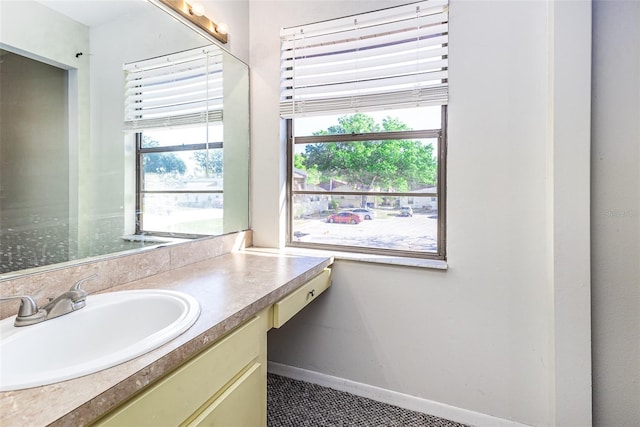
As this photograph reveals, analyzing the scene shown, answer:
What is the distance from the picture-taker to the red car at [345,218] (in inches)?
73.9

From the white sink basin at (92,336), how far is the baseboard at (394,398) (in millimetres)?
1148

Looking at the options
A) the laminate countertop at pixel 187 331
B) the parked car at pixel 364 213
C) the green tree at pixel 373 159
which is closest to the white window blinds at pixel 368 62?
the green tree at pixel 373 159

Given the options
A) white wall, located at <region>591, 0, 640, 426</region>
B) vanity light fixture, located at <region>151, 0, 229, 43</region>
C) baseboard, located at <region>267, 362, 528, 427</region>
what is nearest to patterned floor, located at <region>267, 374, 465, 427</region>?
baseboard, located at <region>267, 362, 528, 427</region>

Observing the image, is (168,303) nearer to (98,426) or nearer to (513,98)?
(98,426)

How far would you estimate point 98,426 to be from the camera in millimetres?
581

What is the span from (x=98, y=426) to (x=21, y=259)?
706 millimetres

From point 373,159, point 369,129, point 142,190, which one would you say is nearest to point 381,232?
point 373,159

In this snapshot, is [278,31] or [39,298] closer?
[39,298]

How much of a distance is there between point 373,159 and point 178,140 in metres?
1.07

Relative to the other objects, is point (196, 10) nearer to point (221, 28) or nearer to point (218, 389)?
point (221, 28)

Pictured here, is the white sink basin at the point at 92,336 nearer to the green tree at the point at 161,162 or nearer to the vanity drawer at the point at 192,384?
the vanity drawer at the point at 192,384

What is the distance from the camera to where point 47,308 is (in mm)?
888

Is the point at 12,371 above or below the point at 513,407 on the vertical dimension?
above

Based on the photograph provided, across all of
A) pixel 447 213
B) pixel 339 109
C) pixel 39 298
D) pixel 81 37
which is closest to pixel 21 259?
pixel 39 298
